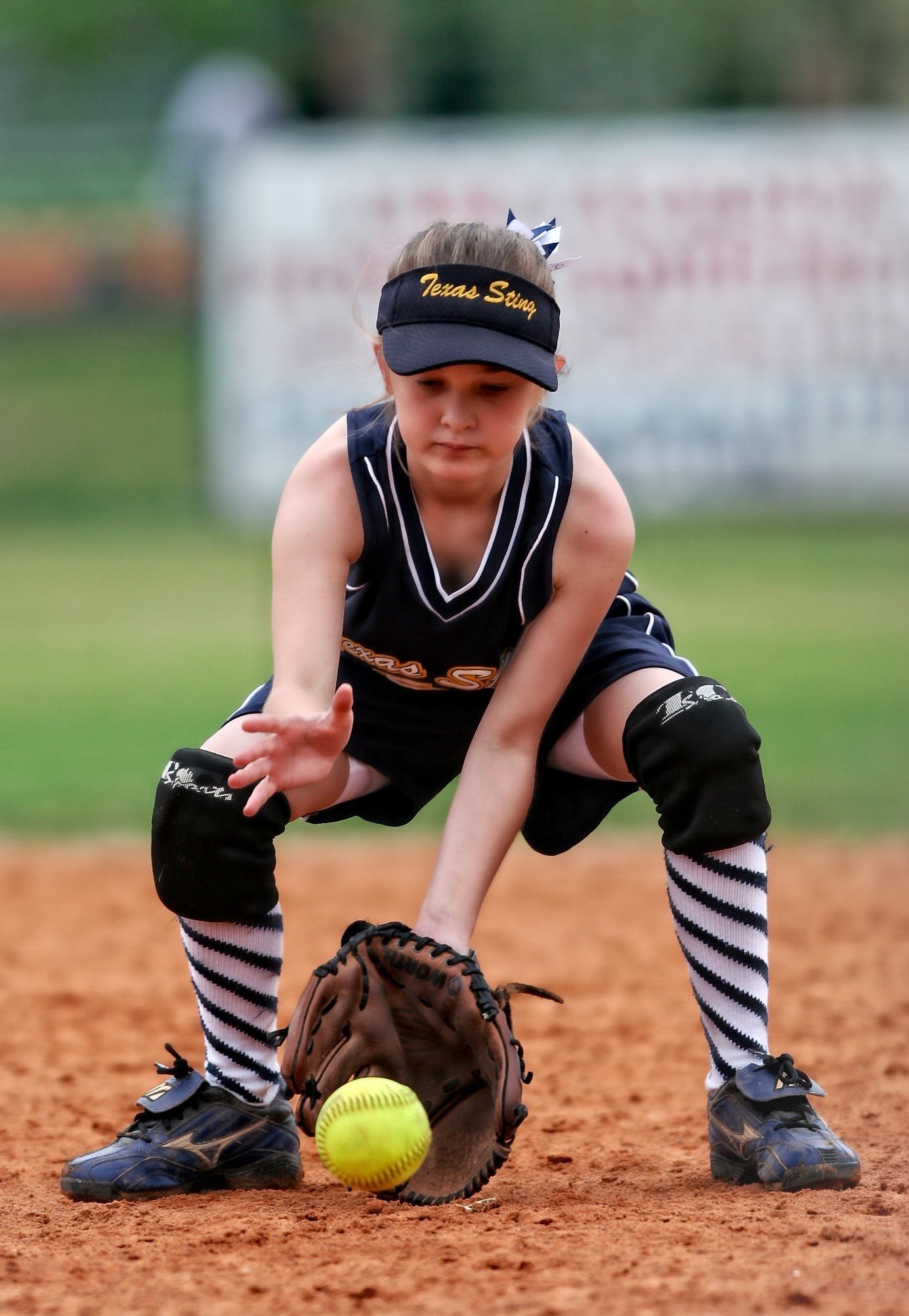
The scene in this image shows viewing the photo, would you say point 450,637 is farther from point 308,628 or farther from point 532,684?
point 308,628

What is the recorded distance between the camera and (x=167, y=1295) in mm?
2227

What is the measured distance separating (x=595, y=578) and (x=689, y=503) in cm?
1277

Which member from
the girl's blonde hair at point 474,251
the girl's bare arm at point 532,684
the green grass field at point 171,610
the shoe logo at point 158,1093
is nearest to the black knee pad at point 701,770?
the girl's bare arm at point 532,684

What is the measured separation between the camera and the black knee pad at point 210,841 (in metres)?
2.69

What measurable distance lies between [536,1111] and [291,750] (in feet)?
3.67

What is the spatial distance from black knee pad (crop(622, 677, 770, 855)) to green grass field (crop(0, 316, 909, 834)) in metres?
3.57

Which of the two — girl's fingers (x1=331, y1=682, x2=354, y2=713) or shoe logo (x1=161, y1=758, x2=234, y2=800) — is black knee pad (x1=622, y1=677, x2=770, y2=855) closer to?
girl's fingers (x1=331, y1=682, x2=354, y2=713)

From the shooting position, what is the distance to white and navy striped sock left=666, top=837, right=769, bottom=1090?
2787 millimetres

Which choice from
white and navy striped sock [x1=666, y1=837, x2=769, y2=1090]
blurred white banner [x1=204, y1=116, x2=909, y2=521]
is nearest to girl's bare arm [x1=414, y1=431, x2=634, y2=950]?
white and navy striped sock [x1=666, y1=837, x2=769, y2=1090]

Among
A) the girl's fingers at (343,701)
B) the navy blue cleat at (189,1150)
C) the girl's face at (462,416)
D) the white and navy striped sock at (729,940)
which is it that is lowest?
the navy blue cleat at (189,1150)

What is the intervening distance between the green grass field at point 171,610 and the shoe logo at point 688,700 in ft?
11.7

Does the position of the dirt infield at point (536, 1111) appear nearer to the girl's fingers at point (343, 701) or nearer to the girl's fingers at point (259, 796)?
the girl's fingers at point (259, 796)

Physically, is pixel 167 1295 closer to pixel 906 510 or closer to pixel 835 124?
pixel 906 510

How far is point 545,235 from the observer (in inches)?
115
